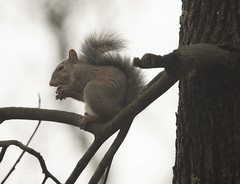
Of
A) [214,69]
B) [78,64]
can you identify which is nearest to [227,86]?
[214,69]

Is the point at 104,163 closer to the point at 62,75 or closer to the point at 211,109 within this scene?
the point at 211,109

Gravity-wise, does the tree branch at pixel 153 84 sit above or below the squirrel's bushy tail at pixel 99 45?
below

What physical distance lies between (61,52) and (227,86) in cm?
696

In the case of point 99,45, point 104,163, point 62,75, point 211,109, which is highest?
point 99,45

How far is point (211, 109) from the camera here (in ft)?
4.84

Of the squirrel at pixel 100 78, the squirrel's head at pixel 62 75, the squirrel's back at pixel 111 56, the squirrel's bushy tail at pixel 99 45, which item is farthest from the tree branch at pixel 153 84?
the squirrel's head at pixel 62 75

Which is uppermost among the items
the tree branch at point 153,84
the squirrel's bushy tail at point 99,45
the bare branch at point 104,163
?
the squirrel's bushy tail at point 99,45

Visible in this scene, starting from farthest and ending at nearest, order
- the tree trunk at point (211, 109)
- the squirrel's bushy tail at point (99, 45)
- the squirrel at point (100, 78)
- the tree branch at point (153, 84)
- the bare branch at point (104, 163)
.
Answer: the squirrel's bushy tail at point (99, 45), the squirrel at point (100, 78), the bare branch at point (104, 163), the tree trunk at point (211, 109), the tree branch at point (153, 84)

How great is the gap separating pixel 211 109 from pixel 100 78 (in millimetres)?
1472

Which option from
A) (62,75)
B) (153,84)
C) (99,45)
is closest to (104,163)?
(153,84)

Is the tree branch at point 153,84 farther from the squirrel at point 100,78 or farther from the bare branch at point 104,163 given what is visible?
the squirrel at point 100,78

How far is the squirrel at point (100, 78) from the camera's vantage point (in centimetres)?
271

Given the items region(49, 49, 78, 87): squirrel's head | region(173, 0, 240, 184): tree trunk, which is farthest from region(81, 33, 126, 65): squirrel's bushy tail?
region(173, 0, 240, 184): tree trunk

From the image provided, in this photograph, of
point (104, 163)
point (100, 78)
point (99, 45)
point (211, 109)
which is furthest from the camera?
point (99, 45)
